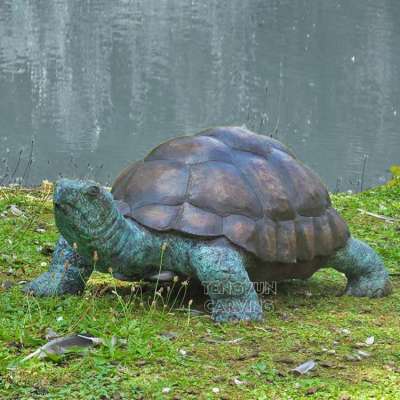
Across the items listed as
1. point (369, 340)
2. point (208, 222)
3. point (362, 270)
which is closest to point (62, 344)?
point (208, 222)

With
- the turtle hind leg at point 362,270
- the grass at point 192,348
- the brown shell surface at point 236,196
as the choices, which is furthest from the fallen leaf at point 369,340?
the turtle hind leg at point 362,270

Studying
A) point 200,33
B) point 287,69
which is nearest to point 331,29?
point 200,33

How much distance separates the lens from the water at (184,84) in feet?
54.3

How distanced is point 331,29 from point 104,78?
14327 mm

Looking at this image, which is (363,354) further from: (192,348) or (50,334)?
(50,334)

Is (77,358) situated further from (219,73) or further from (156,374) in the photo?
(219,73)

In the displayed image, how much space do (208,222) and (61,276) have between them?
0.92m

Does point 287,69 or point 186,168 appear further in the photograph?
point 287,69

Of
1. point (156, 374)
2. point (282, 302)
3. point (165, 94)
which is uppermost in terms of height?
point (156, 374)

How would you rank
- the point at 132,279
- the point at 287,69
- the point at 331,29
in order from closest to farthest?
the point at 132,279
the point at 287,69
the point at 331,29

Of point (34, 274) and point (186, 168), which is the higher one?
point (186, 168)

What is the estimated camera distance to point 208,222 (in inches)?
187

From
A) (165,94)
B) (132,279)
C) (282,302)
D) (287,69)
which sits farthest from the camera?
(287,69)

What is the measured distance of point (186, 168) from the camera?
5.01 metres
